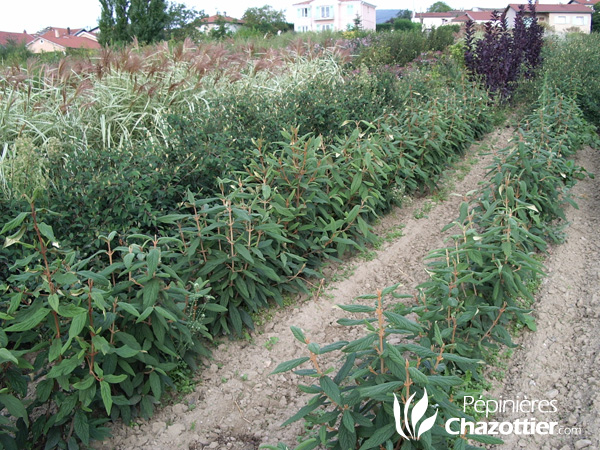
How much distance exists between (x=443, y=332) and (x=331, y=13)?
6582cm

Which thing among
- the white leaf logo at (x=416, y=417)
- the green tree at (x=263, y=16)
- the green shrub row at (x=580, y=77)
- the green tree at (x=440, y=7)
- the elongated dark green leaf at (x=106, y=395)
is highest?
the green tree at (x=440, y=7)

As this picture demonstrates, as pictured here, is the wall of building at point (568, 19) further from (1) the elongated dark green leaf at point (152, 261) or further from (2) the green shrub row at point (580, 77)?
(1) the elongated dark green leaf at point (152, 261)

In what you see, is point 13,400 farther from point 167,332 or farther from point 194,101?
point 194,101

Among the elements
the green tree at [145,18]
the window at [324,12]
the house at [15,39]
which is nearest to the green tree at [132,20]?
the green tree at [145,18]

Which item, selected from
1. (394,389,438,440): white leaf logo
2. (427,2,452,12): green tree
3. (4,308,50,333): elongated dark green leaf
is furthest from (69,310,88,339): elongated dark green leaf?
(427,2,452,12): green tree

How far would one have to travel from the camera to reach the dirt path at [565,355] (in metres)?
2.37

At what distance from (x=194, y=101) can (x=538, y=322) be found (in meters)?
3.97

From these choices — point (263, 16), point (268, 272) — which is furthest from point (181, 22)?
point (263, 16)

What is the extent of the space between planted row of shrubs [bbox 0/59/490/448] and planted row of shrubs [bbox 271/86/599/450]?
0.67 metres

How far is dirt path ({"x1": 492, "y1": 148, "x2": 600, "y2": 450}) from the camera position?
93.2 inches

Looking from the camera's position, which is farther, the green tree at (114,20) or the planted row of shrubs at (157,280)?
the green tree at (114,20)

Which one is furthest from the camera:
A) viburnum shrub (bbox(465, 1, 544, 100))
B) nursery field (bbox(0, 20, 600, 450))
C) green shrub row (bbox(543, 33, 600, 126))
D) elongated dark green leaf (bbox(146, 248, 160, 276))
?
viburnum shrub (bbox(465, 1, 544, 100))

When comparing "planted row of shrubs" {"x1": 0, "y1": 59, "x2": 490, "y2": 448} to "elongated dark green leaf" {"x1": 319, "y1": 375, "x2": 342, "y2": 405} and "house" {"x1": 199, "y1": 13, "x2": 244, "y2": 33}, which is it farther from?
"house" {"x1": 199, "y1": 13, "x2": 244, "y2": 33}

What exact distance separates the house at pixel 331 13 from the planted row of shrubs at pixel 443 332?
60598 millimetres
